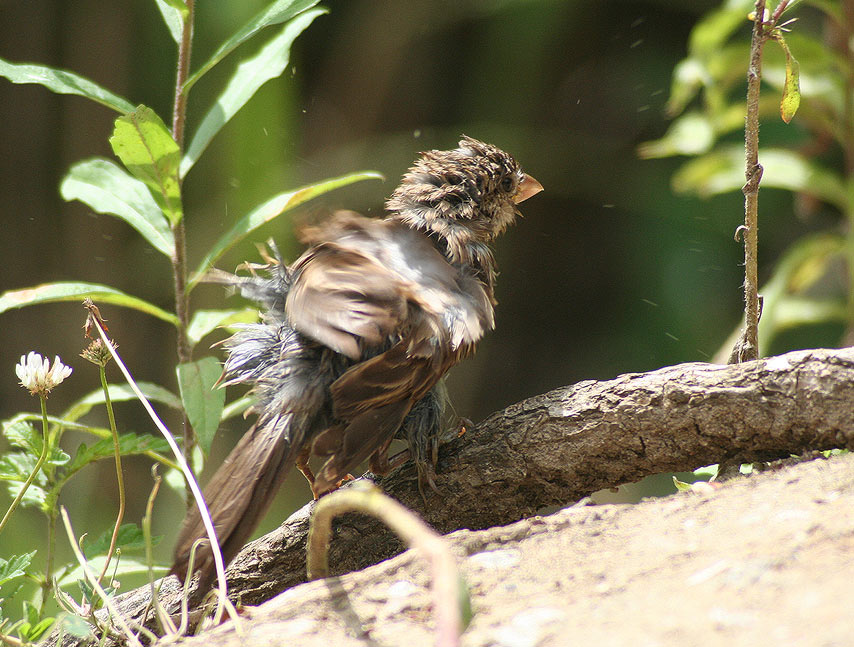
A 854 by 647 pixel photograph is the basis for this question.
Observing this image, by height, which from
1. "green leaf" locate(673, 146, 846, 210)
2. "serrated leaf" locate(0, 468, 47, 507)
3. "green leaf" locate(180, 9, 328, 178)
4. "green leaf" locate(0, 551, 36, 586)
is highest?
"green leaf" locate(180, 9, 328, 178)

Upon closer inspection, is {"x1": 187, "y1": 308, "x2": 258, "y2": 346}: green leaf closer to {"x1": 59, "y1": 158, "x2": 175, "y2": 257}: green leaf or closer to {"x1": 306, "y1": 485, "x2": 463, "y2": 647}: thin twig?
{"x1": 59, "y1": 158, "x2": 175, "y2": 257}: green leaf

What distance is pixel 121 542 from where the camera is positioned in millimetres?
2455

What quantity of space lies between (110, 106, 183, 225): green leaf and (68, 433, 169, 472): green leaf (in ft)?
2.15

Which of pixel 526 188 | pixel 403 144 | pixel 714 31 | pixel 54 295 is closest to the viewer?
pixel 54 295

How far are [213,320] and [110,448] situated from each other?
1.74ft

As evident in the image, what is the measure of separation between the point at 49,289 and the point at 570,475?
4.95 ft

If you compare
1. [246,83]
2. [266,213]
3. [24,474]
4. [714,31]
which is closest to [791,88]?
[266,213]

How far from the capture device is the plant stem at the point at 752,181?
216 centimetres

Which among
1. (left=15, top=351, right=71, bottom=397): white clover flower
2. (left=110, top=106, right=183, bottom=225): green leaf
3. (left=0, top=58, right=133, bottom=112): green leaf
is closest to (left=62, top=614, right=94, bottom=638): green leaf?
(left=15, top=351, right=71, bottom=397): white clover flower

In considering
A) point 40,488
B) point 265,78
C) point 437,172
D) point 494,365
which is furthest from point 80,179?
point 494,365

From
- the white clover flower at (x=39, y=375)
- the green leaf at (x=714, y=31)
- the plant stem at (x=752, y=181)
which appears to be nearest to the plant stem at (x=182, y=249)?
the white clover flower at (x=39, y=375)

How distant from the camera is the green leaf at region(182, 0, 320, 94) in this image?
8.05 ft

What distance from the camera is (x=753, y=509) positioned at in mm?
1625

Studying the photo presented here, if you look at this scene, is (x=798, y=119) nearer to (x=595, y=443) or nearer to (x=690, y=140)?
(x=690, y=140)
